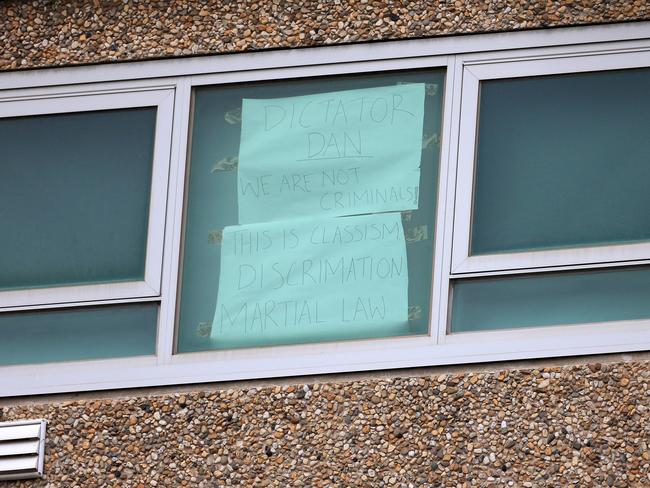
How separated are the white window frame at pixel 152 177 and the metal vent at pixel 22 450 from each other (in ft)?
2.00

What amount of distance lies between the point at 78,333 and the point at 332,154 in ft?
4.66

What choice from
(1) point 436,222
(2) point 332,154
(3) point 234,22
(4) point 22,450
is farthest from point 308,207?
(4) point 22,450

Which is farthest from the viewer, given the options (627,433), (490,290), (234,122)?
(234,122)

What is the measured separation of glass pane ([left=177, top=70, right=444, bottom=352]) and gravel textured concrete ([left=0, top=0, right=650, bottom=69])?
219mm

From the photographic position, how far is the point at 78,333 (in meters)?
7.02

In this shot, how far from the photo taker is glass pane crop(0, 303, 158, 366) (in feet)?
22.8

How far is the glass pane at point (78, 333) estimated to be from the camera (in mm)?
6953

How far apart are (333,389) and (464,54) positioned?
1.69m

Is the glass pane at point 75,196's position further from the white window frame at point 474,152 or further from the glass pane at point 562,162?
the glass pane at point 562,162

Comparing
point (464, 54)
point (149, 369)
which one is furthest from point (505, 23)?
point (149, 369)

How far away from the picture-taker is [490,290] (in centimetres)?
674

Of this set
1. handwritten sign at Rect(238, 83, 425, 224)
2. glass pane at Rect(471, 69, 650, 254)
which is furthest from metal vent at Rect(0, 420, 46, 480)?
glass pane at Rect(471, 69, 650, 254)

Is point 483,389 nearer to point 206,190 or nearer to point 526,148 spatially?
point 526,148

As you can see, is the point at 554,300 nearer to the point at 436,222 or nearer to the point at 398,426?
the point at 436,222
